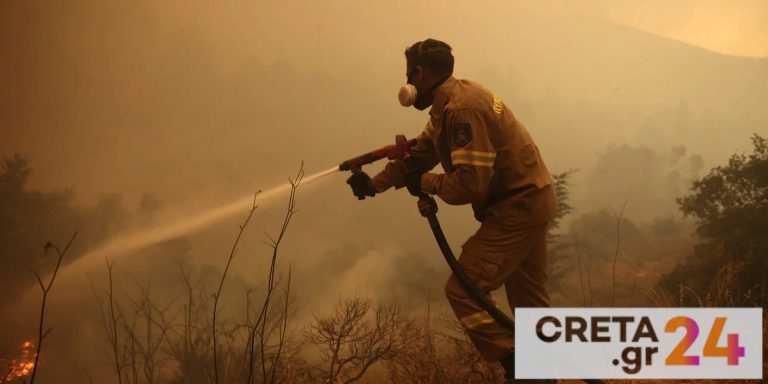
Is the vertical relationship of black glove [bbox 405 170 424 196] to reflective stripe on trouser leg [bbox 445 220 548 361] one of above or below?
above

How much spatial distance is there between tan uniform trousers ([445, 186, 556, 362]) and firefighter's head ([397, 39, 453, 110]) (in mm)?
731

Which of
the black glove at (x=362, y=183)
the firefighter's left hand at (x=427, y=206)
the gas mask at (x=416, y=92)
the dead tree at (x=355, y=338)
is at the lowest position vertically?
the dead tree at (x=355, y=338)

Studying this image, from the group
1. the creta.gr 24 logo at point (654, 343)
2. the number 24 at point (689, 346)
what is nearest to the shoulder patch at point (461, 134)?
the creta.gr 24 logo at point (654, 343)

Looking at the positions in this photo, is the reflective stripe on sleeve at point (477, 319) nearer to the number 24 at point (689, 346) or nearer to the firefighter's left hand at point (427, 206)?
the firefighter's left hand at point (427, 206)

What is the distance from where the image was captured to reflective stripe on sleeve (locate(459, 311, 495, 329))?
2225 mm

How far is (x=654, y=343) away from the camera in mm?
3061

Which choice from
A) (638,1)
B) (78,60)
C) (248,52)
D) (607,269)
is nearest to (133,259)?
(78,60)

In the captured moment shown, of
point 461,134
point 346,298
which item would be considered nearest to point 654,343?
point 461,134

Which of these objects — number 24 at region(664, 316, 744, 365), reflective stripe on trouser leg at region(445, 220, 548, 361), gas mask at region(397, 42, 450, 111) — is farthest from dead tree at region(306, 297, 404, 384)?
Answer: number 24 at region(664, 316, 744, 365)

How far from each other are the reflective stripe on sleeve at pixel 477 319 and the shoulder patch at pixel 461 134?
826mm

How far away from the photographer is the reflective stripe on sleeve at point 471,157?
2170 mm

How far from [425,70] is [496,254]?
3.48ft

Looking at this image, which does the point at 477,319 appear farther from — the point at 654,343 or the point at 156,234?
the point at 156,234

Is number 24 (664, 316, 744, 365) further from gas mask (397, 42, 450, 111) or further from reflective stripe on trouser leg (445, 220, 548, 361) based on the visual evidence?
gas mask (397, 42, 450, 111)
